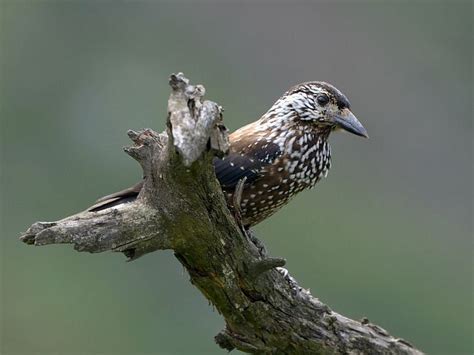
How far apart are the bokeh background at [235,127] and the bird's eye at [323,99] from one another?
10778 mm

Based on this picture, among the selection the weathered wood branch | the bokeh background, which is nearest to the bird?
the weathered wood branch

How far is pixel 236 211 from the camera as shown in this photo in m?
7.46

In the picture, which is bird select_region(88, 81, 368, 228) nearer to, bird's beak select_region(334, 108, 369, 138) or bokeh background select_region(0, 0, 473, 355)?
bird's beak select_region(334, 108, 369, 138)

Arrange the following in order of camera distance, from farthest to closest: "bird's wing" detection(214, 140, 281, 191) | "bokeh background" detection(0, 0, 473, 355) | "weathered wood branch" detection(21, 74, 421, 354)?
"bokeh background" detection(0, 0, 473, 355), "bird's wing" detection(214, 140, 281, 191), "weathered wood branch" detection(21, 74, 421, 354)

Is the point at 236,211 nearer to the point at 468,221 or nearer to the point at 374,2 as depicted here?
the point at 468,221

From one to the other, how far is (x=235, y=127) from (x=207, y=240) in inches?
605

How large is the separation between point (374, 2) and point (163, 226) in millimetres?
22946

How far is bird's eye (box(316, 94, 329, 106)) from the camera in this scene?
8.64 m

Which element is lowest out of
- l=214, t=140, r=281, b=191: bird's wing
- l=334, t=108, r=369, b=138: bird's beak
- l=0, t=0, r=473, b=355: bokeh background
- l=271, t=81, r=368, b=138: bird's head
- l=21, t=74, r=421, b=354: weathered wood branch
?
l=21, t=74, r=421, b=354: weathered wood branch

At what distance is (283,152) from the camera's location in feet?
27.6

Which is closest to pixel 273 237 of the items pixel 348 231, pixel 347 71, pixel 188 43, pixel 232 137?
pixel 348 231

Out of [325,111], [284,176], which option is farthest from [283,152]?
[325,111]

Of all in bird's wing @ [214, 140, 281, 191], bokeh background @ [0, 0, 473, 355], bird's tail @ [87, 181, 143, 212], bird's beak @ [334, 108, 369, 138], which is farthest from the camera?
bokeh background @ [0, 0, 473, 355]

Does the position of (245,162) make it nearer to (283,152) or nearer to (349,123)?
(283,152)
